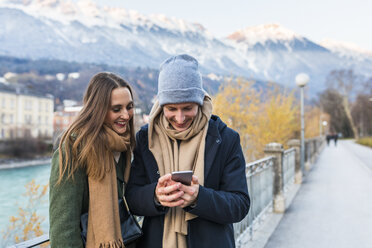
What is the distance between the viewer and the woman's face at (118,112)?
1667 mm

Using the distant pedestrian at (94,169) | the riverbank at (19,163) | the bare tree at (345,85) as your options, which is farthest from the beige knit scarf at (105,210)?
the bare tree at (345,85)

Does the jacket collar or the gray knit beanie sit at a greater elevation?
the gray knit beanie

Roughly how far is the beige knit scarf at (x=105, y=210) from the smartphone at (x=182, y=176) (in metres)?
0.41

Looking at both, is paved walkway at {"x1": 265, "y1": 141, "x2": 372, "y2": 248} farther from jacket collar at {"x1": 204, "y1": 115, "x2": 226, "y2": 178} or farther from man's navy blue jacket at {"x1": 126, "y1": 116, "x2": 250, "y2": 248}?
jacket collar at {"x1": 204, "y1": 115, "x2": 226, "y2": 178}

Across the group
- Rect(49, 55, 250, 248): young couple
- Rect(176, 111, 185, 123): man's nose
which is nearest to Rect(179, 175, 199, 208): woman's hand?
Rect(49, 55, 250, 248): young couple

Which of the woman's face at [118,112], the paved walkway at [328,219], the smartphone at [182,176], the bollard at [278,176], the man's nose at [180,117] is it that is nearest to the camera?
the smartphone at [182,176]

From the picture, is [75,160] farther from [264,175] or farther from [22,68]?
[22,68]

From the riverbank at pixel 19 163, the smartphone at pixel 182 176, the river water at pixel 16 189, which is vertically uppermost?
the smartphone at pixel 182 176

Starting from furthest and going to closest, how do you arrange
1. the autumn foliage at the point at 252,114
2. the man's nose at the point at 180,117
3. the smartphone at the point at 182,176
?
1. the autumn foliage at the point at 252,114
2. the man's nose at the point at 180,117
3. the smartphone at the point at 182,176

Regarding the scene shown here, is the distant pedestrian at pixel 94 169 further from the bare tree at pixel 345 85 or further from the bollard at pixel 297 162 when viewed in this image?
the bare tree at pixel 345 85

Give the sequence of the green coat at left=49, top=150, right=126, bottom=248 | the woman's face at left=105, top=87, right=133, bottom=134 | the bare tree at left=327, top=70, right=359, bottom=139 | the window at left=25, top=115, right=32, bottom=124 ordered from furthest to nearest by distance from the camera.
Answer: the bare tree at left=327, top=70, right=359, bottom=139, the window at left=25, top=115, right=32, bottom=124, the woman's face at left=105, top=87, right=133, bottom=134, the green coat at left=49, top=150, right=126, bottom=248

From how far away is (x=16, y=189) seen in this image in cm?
3095

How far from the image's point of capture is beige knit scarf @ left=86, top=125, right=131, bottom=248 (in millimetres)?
1514

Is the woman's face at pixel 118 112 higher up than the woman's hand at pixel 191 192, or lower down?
higher up
